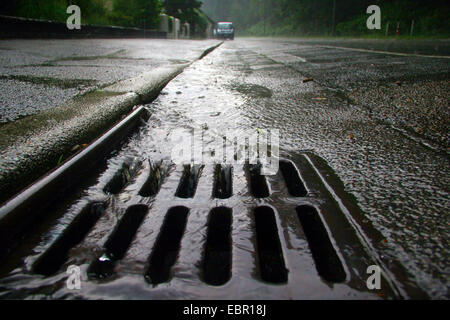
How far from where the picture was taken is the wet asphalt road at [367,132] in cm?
79

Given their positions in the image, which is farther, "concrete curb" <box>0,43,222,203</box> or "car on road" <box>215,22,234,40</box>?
"car on road" <box>215,22,234,40</box>

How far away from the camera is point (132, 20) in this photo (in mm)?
13953

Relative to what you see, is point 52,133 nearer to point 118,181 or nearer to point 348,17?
point 118,181

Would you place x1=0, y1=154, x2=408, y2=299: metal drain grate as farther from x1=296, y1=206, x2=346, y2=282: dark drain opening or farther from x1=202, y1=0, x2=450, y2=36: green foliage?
x1=202, y1=0, x2=450, y2=36: green foliage

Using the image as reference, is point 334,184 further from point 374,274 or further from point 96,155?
point 96,155

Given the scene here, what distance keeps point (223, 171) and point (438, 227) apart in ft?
2.21

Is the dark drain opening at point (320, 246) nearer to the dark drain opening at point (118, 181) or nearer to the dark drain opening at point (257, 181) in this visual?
the dark drain opening at point (257, 181)

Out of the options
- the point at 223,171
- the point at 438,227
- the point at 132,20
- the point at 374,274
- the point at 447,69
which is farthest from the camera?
the point at 132,20

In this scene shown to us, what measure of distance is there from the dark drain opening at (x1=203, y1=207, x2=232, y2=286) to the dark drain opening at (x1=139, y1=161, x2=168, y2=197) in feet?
0.84

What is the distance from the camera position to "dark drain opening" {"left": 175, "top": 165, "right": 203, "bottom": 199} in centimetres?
108

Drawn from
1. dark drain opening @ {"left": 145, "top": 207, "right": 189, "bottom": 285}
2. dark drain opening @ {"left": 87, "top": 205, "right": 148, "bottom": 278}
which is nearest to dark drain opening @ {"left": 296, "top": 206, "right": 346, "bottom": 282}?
dark drain opening @ {"left": 145, "top": 207, "right": 189, "bottom": 285}

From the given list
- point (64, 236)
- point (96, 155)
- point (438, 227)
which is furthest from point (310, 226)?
point (96, 155)

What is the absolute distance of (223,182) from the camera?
114cm

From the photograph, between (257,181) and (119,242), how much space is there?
1.74 feet
